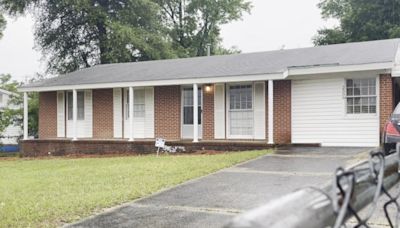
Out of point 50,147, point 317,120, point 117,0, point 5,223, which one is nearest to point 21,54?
point 117,0

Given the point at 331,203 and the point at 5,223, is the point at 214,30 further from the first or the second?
the point at 331,203

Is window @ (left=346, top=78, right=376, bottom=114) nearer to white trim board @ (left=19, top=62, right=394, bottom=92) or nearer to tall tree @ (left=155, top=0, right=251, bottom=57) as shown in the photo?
white trim board @ (left=19, top=62, right=394, bottom=92)

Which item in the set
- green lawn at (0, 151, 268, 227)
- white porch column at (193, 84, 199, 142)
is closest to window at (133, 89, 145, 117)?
white porch column at (193, 84, 199, 142)

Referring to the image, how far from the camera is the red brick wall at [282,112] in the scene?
647 inches

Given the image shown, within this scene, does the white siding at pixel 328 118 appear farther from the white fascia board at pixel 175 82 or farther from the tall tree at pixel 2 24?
the tall tree at pixel 2 24

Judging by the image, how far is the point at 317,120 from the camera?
16.0 m

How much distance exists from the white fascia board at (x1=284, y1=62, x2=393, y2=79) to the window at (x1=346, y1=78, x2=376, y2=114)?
86cm

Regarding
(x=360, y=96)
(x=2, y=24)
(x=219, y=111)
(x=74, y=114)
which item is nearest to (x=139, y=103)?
(x=74, y=114)

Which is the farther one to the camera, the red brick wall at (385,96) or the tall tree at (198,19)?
the tall tree at (198,19)

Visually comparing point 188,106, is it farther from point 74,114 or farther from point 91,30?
point 91,30

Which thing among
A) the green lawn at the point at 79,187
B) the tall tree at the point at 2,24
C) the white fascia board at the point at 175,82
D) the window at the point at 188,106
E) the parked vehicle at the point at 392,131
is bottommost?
the green lawn at the point at 79,187

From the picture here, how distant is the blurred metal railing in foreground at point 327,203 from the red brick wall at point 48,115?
70.7ft

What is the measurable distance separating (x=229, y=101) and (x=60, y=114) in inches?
335

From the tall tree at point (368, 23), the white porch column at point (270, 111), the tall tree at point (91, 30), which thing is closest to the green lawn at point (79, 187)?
the white porch column at point (270, 111)
